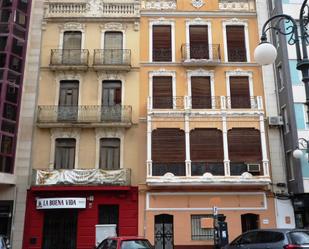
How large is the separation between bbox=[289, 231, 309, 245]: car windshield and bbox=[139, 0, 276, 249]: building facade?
7.36 meters

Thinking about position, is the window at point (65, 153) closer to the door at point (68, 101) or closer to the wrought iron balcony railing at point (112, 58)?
the door at point (68, 101)

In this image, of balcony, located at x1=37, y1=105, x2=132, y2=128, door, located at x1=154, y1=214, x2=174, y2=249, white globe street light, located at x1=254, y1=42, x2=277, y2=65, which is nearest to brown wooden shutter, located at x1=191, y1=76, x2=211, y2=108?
balcony, located at x1=37, y1=105, x2=132, y2=128

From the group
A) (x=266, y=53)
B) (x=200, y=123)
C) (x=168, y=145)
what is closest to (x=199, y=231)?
(x=168, y=145)

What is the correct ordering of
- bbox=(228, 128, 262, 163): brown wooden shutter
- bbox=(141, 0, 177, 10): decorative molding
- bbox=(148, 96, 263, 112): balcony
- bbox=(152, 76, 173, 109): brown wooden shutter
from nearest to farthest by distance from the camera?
bbox=(228, 128, 262, 163): brown wooden shutter < bbox=(148, 96, 263, 112): balcony < bbox=(152, 76, 173, 109): brown wooden shutter < bbox=(141, 0, 177, 10): decorative molding

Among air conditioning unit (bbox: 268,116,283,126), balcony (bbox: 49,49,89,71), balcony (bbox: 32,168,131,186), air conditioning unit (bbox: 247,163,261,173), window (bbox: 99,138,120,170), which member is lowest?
balcony (bbox: 32,168,131,186)

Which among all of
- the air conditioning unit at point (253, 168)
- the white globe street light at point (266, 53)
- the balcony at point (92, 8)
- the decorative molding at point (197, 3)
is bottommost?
the air conditioning unit at point (253, 168)

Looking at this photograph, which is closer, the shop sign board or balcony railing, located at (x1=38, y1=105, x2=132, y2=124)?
the shop sign board

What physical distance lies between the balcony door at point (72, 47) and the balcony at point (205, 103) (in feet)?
16.9

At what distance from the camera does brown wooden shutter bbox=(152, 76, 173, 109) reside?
22562 millimetres

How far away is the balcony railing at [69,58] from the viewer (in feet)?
74.4

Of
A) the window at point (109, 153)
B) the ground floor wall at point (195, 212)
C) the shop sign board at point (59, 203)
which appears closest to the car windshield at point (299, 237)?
the ground floor wall at point (195, 212)

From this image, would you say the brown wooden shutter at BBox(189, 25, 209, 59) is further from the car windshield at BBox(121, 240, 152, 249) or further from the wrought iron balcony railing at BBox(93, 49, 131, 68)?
the car windshield at BBox(121, 240, 152, 249)

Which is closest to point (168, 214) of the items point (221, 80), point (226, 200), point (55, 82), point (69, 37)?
point (226, 200)

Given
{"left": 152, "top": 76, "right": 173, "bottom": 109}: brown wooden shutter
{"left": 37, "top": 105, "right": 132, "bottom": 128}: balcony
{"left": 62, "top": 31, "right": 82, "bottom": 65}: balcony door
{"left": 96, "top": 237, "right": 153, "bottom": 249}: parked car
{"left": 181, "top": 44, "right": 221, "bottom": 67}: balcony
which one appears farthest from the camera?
{"left": 62, "top": 31, "right": 82, "bottom": 65}: balcony door
